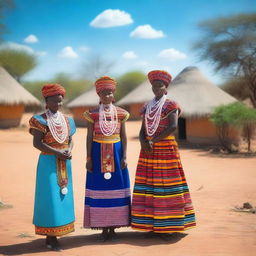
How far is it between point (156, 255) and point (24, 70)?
37.3 metres

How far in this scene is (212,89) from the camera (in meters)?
17.6

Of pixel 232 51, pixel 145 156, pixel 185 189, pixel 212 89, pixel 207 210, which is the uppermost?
pixel 232 51

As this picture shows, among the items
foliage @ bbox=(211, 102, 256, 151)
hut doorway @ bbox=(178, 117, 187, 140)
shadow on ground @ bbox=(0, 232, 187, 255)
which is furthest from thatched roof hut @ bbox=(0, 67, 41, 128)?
shadow on ground @ bbox=(0, 232, 187, 255)

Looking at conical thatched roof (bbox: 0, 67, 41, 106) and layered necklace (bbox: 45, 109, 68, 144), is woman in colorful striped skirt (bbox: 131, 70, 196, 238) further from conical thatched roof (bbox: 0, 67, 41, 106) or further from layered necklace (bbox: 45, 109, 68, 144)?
conical thatched roof (bbox: 0, 67, 41, 106)

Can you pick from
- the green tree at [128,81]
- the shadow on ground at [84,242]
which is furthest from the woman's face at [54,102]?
the green tree at [128,81]

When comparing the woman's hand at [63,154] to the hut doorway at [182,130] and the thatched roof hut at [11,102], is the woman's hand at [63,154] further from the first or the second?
Result: the thatched roof hut at [11,102]

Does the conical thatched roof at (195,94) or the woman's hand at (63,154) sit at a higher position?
the conical thatched roof at (195,94)

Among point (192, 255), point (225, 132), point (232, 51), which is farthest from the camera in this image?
point (232, 51)

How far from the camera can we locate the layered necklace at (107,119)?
427 centimetres

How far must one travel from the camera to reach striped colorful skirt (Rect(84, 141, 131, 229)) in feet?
14.0

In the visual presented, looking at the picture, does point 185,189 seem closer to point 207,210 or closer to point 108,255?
point 108,255

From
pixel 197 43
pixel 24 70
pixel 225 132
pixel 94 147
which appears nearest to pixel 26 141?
pixel 225 132

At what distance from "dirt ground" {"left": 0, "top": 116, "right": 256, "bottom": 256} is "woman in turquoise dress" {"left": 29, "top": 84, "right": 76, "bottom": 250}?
0.27 meters

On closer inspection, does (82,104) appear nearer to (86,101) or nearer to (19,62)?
(86,101)
